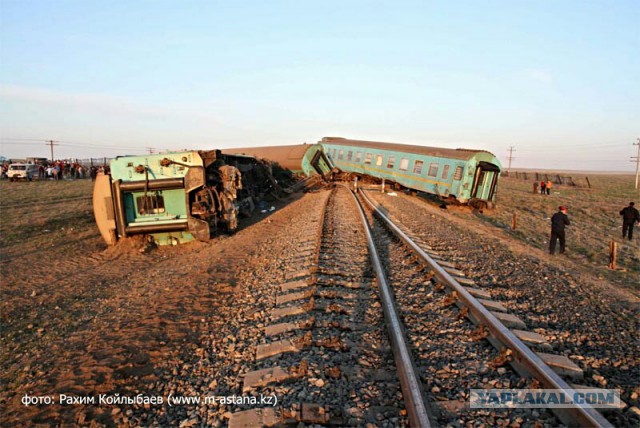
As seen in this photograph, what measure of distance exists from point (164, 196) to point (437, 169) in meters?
13.7

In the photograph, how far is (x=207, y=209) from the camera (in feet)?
35.0

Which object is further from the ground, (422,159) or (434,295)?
(422,159)

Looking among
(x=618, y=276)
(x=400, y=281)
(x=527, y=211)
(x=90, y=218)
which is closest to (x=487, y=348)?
(x=400, y=281)

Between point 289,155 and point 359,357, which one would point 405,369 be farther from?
point 289,155

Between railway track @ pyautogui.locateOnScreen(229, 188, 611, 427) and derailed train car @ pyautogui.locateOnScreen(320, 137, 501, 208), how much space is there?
13.7 metres

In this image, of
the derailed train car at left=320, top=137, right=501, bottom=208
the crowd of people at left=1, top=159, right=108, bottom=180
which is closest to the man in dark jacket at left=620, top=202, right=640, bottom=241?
the derailed train car at left=320, top=137, right=501, bottom=208

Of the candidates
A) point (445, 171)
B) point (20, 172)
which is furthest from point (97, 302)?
point (20, 172)

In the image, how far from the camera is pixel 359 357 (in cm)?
378

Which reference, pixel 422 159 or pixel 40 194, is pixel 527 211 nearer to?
pixel 422 159

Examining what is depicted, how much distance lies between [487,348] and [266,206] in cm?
1392

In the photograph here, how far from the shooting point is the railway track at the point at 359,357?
2.94 meters

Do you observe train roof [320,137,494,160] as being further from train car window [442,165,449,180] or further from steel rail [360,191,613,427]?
steel rail [360,191,613,427]

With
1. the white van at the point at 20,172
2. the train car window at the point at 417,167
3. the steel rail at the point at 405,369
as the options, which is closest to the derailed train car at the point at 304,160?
the train car window at the point at 417,167

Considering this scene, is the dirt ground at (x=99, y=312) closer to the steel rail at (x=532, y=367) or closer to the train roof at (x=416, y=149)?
the steel rail at (x=532, y=367)
